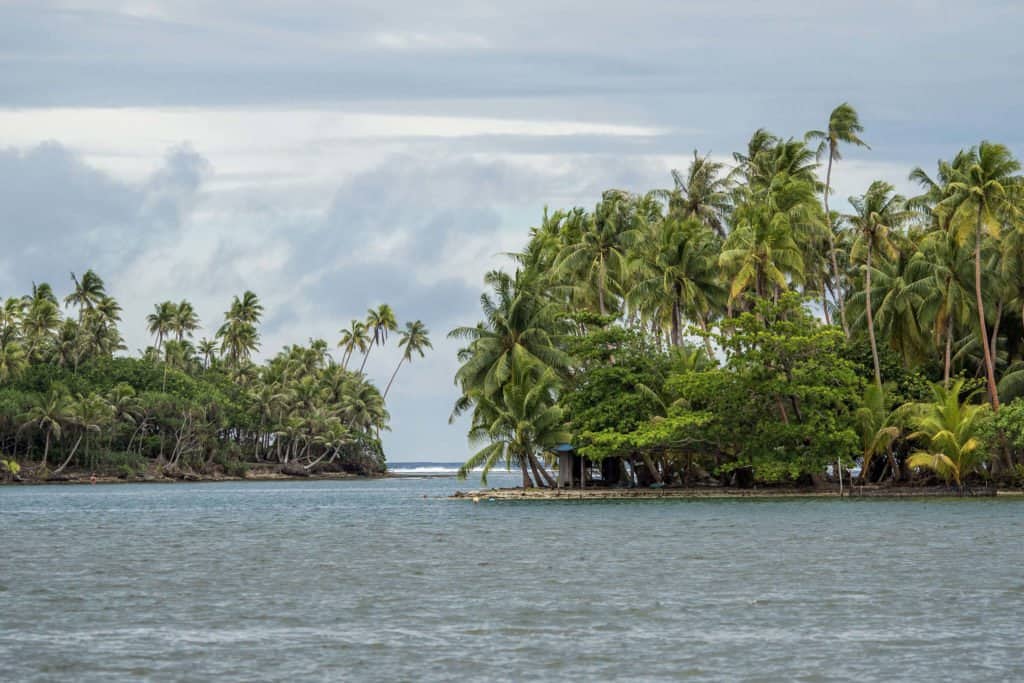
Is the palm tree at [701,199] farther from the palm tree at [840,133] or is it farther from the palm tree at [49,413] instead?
the palm tree at [49,413]

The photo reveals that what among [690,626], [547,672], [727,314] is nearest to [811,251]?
[727,314]

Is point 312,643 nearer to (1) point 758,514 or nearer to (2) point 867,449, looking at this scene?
(1) point 758,514

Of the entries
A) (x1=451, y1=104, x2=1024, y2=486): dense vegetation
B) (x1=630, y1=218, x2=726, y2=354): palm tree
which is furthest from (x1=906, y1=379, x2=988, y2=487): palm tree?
(x1=630, y1=218, x2=726, y2=354): palm tree

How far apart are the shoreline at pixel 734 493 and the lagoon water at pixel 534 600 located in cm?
1096

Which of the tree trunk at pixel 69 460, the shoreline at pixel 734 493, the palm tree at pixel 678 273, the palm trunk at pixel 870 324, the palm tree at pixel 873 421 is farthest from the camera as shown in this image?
the tree trunk at pixel 69 460

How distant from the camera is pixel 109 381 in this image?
4961 inches

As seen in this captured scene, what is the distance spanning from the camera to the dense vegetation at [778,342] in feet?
196

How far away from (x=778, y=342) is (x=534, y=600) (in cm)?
3521

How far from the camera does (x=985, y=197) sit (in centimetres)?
5856

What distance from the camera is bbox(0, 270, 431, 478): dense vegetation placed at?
116 metres

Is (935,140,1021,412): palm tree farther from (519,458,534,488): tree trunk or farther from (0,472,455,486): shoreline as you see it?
(0,472,455,486): shoreline

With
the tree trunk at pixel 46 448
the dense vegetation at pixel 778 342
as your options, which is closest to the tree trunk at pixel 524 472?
the dense vegetation at pixel 778 342

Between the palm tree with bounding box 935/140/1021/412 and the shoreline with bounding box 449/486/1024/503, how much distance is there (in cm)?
487

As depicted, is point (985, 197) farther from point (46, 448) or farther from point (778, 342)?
point (46, 448)
